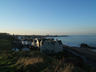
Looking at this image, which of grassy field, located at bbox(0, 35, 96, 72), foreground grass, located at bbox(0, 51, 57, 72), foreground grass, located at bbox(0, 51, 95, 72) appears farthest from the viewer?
foreground grass, located at bbox(0, 51, 57, 72)

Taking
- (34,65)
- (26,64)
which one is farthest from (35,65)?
(26,64)

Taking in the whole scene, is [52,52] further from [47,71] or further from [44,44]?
[47,71]

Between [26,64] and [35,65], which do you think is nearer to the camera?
[35,65]

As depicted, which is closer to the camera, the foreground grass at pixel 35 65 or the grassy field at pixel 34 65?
the foreground grass at pixel 35 65

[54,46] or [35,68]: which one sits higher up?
[35,68]

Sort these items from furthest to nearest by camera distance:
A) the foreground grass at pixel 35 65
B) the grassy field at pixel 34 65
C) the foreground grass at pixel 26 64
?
1. the foreground grass at pixel 26 64
2. the grassy field at pixel 34 65
3. the foreground grass at pixel 35 65

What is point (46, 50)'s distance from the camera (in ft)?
105

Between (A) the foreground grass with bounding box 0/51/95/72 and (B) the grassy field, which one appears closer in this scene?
(A) the foreground grass with bounding box 0/51/95/72

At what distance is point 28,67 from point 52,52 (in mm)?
25527

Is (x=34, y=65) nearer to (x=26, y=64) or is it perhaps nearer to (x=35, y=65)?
(x=35, y=65)

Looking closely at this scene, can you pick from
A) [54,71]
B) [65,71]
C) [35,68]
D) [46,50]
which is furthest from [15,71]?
[46,50]

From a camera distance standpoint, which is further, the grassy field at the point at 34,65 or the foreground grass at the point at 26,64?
the foreground grass at the point at 26,64

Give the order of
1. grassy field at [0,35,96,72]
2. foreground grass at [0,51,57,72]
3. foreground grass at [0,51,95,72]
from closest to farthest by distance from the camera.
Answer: foreground grass at [0,51,95,72] < grassy field at [0,35,96,72] < foreground grass at [0,51,57,72]

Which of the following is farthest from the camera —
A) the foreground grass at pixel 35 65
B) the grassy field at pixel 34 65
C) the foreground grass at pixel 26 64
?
the foreground grass at pixel 26 64
